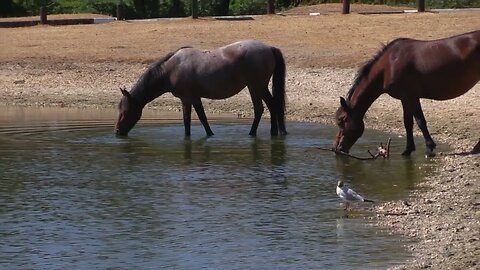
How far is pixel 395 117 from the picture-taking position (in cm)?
1872

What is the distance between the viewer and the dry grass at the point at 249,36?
25844 millimetres

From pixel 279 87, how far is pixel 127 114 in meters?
2.36

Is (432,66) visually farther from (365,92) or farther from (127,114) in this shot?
(127,114)

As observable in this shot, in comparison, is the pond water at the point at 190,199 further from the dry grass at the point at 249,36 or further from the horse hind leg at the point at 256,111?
the dry grass at the point at 249,36

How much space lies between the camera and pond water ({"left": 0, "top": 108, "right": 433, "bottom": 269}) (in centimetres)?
912

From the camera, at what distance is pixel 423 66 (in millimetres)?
14398

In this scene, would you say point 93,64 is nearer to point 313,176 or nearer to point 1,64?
point 1,64

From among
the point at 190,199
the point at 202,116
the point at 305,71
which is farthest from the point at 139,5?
the point at 190,199

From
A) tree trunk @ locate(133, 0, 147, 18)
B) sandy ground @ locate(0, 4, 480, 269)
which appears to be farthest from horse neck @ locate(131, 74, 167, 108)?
tree trunk @ locate(133, 0, 147, 18)

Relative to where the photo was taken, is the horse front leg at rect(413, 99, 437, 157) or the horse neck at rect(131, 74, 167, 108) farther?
the horse neck at rect(131, 74, 167, 108)

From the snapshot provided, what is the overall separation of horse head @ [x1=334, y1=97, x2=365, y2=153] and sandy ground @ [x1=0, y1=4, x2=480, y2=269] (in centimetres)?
99

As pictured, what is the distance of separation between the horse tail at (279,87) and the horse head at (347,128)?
2379mm

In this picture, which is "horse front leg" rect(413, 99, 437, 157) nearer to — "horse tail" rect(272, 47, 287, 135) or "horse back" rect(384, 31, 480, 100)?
"horse back" rect(384, 31, 480, 100)

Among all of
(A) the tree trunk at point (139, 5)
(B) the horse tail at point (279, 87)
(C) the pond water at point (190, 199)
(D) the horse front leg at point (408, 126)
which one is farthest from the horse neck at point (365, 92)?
(A) the tree trunk at point (139, 5)
